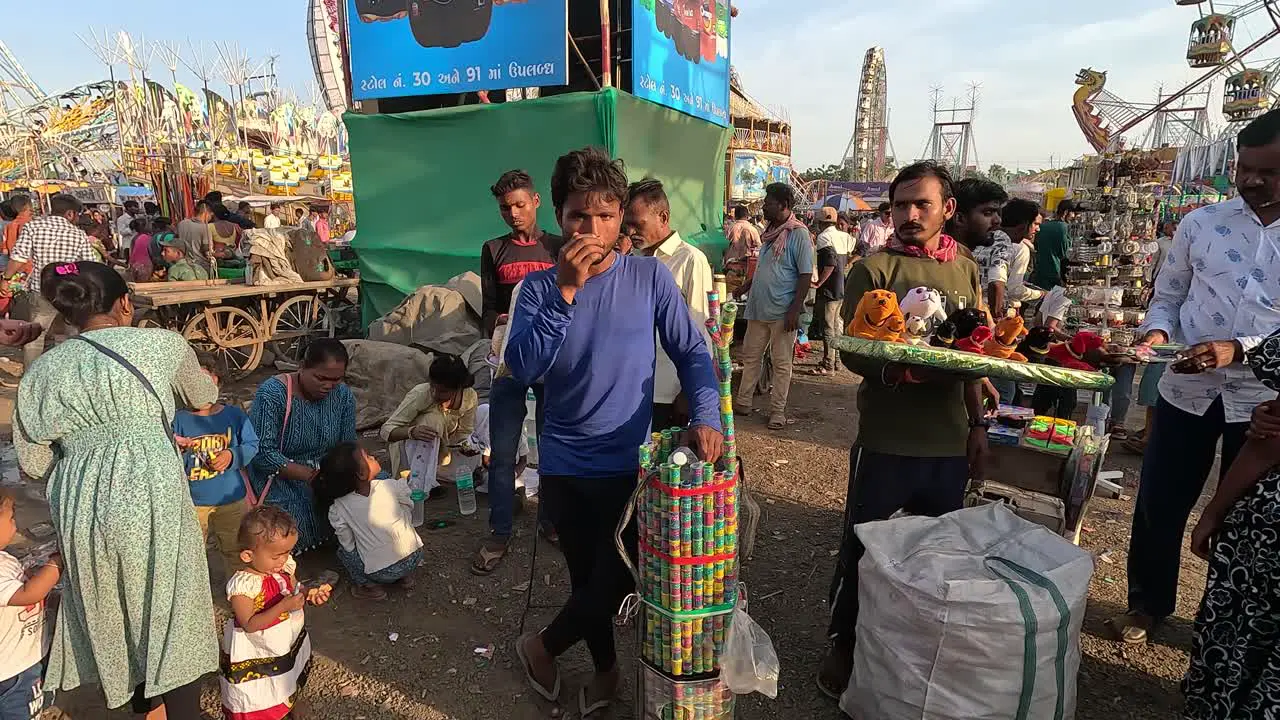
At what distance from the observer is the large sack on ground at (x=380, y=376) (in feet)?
19.6

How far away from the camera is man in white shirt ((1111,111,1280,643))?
2275mm

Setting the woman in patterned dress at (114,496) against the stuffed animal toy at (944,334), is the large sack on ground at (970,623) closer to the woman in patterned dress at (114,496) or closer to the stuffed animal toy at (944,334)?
the stuffed animal toy at (944,334)

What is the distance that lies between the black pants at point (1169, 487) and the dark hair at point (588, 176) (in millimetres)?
2453

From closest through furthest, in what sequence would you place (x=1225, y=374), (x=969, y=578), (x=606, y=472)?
1. (x=969, y=578)
2. (x=606, y=472)
3. (x=1225, y=374)

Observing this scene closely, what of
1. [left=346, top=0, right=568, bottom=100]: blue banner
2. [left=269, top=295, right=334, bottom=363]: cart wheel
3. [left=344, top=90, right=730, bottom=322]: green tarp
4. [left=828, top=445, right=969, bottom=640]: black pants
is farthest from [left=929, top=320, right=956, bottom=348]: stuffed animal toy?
[left=269, top=295, right=334, bottom=363]: cart wheel

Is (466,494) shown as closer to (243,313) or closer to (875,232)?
(243,313)

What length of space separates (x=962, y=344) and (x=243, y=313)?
24.9ft

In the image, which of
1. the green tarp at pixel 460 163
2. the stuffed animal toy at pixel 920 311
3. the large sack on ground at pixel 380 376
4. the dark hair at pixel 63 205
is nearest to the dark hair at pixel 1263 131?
the stuffed animal toy at pixel 920 311

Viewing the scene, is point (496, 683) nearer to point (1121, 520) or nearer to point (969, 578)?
point (969, 578)

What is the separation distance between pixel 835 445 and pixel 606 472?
12.7ft

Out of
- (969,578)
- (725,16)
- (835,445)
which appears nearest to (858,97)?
(725,16)

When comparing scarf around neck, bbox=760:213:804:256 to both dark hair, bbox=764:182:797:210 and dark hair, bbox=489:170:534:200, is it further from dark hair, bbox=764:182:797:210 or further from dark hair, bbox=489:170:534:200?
dark hair, bbox=489:170:534:200

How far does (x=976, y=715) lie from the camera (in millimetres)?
2045

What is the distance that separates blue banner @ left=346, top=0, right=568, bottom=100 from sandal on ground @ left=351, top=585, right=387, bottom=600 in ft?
15.6
